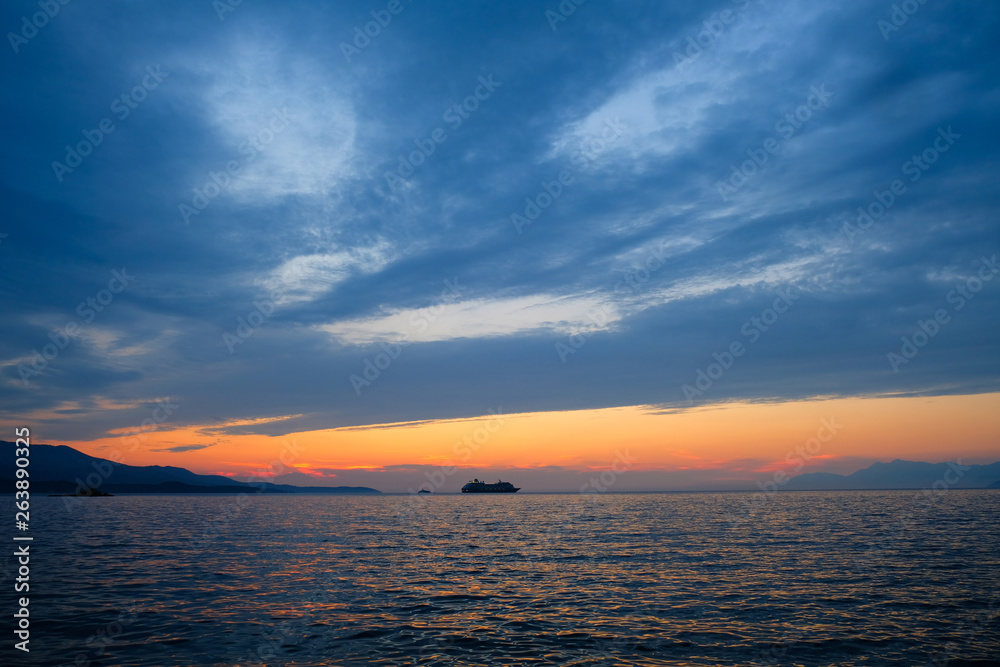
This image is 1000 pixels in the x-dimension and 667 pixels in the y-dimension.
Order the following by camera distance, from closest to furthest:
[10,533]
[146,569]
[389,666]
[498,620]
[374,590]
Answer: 1. [389,666]
2. [498,620]
3. [374,590]
4. [146,569]
5. [10,533]

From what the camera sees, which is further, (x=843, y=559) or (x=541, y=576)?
(x=843, y=559)

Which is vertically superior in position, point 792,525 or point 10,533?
point 10,533

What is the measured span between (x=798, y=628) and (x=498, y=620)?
12.4 m

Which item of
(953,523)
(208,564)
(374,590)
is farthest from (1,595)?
(953,523)

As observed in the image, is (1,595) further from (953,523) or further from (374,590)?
(953,523)

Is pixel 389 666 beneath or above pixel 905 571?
above

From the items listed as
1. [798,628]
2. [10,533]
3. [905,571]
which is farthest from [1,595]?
[905,571]

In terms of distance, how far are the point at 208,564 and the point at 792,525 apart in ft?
224

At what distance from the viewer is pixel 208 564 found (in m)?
38.8

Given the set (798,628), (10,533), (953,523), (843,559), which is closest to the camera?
(798,628)

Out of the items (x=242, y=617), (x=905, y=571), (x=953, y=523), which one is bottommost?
(x=953, y=523)

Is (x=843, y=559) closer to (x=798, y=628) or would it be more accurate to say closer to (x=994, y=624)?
(x=994, y=624)

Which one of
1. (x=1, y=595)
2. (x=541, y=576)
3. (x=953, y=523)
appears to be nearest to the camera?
(x=1, y=595)

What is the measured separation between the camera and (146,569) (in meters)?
36.5
